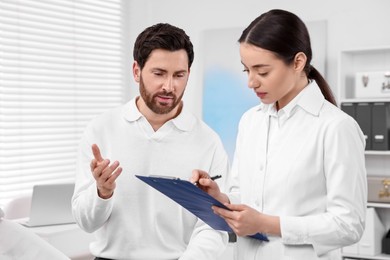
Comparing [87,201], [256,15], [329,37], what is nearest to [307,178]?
[87,201]

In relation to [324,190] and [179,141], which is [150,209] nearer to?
[179,141]

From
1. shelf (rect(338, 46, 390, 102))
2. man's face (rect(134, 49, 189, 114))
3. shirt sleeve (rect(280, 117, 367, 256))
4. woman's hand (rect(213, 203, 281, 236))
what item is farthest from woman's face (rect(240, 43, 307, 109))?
shelf (rect(338, 46, 390, 102))

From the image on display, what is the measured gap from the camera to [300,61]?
171cm

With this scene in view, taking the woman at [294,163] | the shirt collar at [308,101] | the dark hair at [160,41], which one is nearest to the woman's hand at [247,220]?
the woman at [294,163]

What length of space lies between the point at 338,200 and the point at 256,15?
4.30 m

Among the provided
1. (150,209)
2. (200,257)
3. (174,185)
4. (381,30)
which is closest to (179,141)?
(150,209)

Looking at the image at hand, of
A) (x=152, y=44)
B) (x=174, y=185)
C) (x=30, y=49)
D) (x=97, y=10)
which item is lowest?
(x=174, y=185)

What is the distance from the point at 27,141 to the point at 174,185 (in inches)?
149

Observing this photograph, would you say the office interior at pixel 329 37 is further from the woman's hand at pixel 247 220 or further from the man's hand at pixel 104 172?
the woman's hand at pixel 247 220

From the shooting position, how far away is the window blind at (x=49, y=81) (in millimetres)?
4984

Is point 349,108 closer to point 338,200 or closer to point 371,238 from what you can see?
point 371,238

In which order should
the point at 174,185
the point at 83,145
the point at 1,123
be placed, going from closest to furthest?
1. the point at 174,185
2. the point at 83,145
3. the point at 1,123

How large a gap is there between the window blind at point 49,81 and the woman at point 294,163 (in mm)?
3539

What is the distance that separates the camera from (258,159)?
1789 mm
